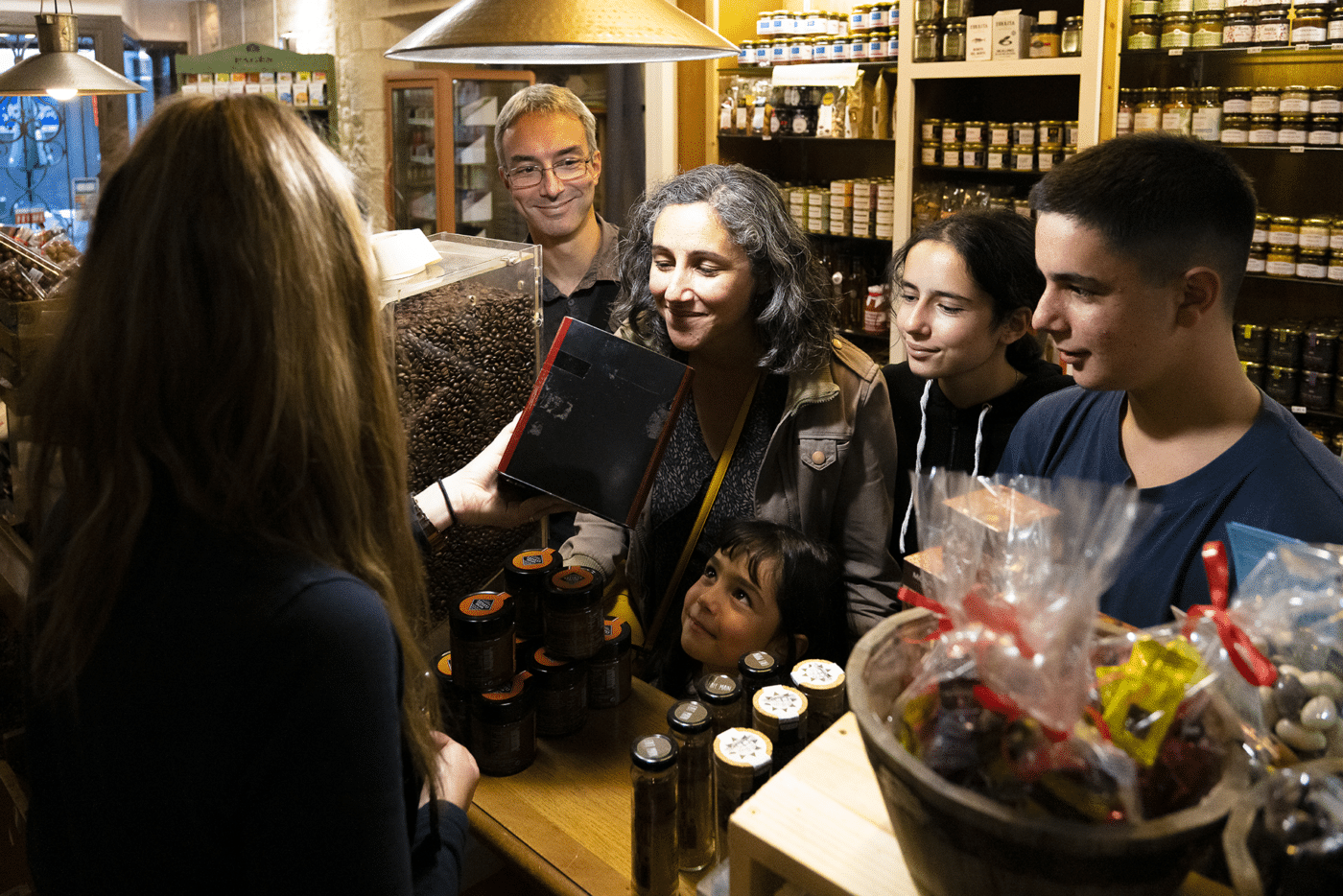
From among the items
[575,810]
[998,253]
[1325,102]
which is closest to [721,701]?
[575,810]

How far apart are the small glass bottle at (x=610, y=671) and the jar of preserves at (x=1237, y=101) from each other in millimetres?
2715

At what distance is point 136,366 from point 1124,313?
3.59 ft

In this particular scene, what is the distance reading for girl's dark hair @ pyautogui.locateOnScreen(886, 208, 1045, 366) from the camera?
6.50ft

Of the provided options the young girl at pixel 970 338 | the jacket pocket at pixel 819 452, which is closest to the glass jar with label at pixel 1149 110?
the young girl at pixel 970 338

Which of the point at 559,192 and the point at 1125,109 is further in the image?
the point at 1125,109

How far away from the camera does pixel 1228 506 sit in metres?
1.19

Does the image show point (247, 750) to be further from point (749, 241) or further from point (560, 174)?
point (560, 174)

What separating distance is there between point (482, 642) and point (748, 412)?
771 millimetres

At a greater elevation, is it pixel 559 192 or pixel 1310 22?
pixel 1310 22

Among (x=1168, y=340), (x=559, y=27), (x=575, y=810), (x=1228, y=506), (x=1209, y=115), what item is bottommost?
(x=575, y=810)

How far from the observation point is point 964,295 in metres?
2.00

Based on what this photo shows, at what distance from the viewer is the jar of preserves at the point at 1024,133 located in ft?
11.3

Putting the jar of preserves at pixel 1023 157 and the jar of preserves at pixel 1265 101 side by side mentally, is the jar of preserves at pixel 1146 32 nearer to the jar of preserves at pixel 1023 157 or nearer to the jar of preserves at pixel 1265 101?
the jar of preserves at pixel 1265 101

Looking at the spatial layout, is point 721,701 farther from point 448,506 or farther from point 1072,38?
point 1072,38
